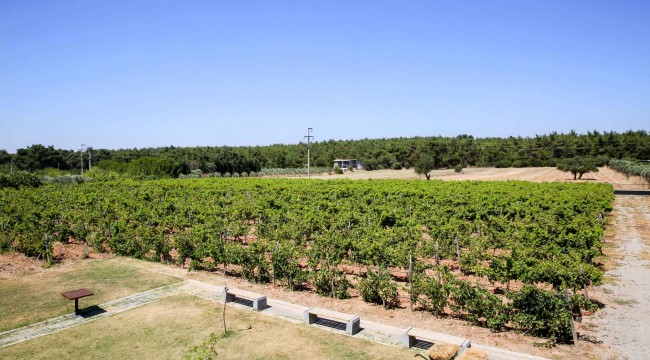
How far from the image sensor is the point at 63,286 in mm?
15484

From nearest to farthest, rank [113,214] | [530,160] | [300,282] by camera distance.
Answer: [300,282], [113,214], [530,160]

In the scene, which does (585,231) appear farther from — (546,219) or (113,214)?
(113,214)

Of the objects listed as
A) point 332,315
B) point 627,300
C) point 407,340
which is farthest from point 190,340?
point 627,300

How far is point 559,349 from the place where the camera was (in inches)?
403

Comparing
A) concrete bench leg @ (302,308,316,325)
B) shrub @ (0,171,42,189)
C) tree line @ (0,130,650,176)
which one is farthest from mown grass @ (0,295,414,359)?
tree line @ (0,130,650,176)

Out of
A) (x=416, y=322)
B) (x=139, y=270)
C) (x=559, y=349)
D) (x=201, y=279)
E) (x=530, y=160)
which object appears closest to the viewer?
(x=559, y=349)

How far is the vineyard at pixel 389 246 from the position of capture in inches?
485

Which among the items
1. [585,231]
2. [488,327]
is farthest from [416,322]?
[585,231]

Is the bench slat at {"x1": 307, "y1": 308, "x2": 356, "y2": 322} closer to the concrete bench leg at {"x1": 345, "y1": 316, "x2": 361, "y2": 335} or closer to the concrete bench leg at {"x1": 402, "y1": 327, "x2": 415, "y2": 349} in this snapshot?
the concrete bench leg at {"x1": 345, "y1": 316, "x2": 361, "y2": 335}

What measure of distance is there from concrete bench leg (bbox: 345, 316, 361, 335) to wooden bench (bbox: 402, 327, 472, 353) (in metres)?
1.34

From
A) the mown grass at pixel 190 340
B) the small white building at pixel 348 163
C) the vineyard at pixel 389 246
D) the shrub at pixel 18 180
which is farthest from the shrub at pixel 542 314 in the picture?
the small white building at pixel 348 163

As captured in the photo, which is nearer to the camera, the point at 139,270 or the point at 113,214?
the point at 139,270

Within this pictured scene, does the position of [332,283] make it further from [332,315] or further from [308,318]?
[332,315]

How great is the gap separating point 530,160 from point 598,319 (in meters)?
104
